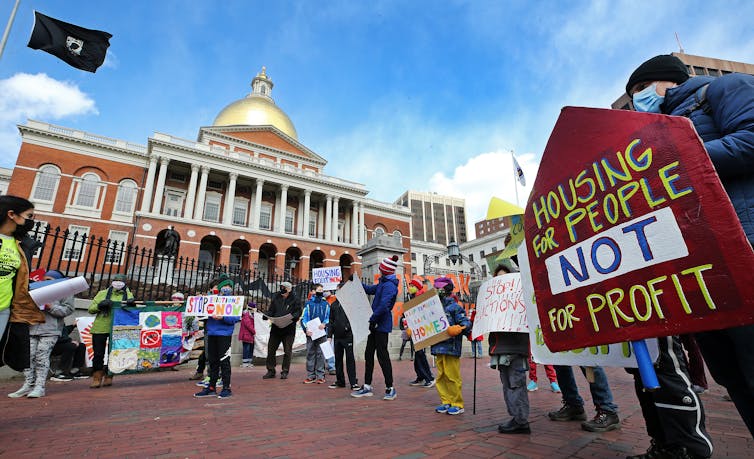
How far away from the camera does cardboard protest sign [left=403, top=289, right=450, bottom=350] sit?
422 centimetres

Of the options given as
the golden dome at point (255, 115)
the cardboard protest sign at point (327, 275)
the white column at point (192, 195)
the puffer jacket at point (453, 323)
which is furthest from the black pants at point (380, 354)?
the golden dome at point (255, 115)

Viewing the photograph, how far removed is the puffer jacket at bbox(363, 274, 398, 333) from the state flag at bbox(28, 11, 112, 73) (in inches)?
326

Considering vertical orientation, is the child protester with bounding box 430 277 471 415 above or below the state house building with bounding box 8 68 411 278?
below

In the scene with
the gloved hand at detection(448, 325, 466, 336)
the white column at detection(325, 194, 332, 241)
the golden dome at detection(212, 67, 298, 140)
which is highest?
the golden dome at detection(212, 67, 298, 140)

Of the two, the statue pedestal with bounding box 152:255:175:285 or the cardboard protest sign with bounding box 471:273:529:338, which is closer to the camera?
the cardboard protest sign with bounding box 471:273:529:338

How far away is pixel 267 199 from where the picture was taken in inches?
1480

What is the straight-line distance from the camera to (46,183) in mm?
28578

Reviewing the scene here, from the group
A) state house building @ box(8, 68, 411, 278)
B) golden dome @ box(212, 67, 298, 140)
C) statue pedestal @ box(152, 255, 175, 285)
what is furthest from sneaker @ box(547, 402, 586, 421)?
golden dome @ box(212, 67, 298, 140)

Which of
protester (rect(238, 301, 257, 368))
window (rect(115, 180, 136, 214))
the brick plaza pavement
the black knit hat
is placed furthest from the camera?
window (rect(115, 180, 136, 214))

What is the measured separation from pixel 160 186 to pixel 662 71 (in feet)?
116

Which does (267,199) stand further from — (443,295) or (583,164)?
(583,164)

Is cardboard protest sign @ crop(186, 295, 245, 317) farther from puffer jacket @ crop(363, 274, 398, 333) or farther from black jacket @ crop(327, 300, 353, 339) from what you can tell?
puffer jacket @ crop(363, 274, 398, 333)

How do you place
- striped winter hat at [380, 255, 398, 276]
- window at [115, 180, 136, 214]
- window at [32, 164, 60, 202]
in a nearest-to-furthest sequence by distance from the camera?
striped winter hat at [380, 255, 398, 276], window at [32, 164, 60, 202], window at [115, 180, 136, 214]

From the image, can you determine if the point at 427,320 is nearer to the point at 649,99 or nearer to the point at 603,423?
the point at 603,423
